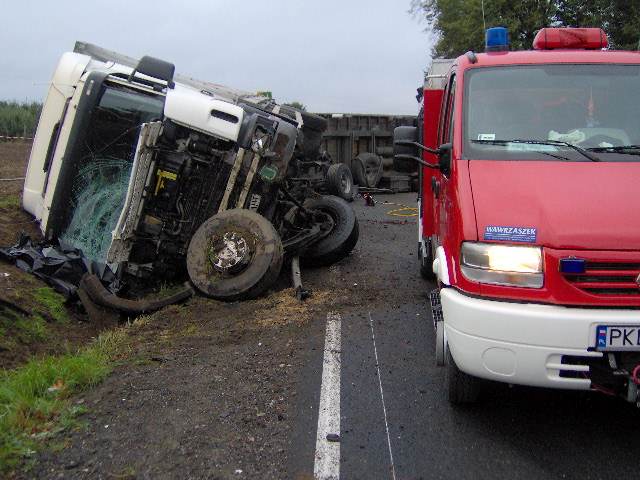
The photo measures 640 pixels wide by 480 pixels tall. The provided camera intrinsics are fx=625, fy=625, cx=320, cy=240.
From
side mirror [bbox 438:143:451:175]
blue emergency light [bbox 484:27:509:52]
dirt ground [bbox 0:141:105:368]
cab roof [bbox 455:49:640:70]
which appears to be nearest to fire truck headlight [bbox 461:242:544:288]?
side mirror [bbox 438:143:451:175]

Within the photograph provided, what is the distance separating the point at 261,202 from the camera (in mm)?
7070

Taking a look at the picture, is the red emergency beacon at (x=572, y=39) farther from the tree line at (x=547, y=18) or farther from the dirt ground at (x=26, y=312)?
the tree line at (x=547, y=18)

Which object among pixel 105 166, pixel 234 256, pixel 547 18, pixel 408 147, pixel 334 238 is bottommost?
pixel 334 238

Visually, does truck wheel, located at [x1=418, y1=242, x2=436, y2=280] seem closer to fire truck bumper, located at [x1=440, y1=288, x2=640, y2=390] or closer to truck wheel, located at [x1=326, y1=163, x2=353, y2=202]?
fire truck bumper, located at [x1=440, y1=288, x2=640, y2=390]

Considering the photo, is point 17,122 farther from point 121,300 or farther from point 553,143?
point 553,143

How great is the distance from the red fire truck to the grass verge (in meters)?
2.39

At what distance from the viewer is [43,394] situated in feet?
13.6

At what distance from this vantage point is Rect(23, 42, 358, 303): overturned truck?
21.1 feet

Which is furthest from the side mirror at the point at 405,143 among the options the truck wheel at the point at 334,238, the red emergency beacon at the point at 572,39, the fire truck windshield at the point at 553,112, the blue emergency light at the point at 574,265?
the truck wheel at the point at 334,238

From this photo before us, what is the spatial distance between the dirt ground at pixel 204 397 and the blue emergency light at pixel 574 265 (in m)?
1.72

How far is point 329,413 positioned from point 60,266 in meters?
4.26

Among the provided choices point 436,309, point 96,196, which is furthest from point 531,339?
point 96,196

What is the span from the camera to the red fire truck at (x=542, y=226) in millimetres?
3072

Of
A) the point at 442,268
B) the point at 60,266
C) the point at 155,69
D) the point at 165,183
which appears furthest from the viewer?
the point at 155,69
